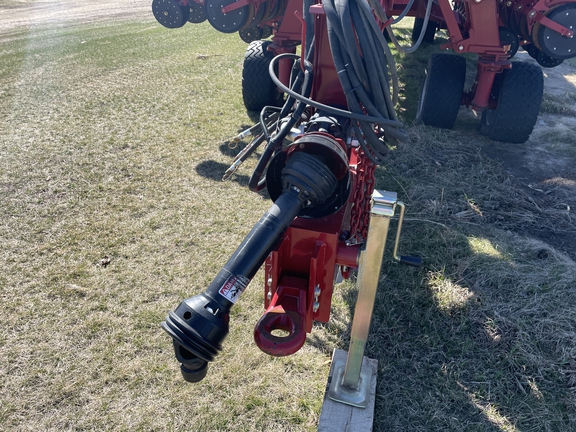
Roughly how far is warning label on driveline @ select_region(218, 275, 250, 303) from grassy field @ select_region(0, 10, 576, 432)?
3.71ft

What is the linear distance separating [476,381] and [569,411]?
0.46 m

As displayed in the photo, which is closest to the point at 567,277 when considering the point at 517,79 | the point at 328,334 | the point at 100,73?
the point at 328,334

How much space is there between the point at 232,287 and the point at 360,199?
101cm

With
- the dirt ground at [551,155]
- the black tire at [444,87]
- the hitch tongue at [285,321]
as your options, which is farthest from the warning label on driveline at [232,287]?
the black tire at [444,87]

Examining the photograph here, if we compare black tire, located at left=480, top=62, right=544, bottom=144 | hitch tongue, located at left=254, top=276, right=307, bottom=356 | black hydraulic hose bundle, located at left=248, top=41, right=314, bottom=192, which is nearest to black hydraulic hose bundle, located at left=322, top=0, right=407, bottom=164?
black hydraulic hose bundle, located at left=248, top=41, right=314, bottom=192

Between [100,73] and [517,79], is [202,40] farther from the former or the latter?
[517,79]

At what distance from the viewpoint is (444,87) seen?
17.3ft

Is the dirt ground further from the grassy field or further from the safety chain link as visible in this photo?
the safety chain link

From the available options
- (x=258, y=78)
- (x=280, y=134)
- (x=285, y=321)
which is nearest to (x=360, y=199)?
(x=280, y=134)

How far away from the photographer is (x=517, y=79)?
4.86m

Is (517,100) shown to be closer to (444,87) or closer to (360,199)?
(444,87)

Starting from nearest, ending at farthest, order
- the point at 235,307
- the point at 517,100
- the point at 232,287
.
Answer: the point at 232,287 < the point at 235,307 < the point at 517,100

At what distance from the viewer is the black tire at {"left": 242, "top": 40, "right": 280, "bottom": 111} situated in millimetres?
5547

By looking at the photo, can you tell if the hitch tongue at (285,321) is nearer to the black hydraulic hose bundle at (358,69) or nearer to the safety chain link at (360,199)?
the safety chain link at (360,199)
